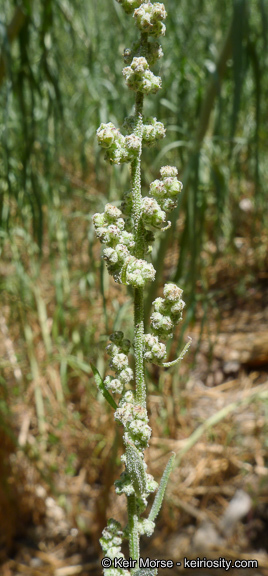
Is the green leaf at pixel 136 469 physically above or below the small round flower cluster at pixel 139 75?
below

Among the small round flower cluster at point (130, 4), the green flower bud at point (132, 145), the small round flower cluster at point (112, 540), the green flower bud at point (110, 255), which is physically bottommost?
the small round flower cluster at point (112, 540)

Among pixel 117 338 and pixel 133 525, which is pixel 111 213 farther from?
pixel 133 525

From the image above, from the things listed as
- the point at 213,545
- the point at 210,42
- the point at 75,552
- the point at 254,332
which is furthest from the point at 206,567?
the point at 210,42

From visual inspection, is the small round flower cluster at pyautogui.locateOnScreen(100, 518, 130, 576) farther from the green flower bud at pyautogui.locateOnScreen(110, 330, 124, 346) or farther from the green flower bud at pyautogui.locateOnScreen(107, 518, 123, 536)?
the green flower bud at pyautogui.locateOnScreen(110, 330, 124, 346)

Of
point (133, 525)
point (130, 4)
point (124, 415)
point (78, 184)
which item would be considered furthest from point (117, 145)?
point (78, 184)

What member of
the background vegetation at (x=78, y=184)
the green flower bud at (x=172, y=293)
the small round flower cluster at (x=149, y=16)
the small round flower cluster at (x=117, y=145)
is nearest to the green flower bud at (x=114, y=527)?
the green flower bud at (x=172, y=293)

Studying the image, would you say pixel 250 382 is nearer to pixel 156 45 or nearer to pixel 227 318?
pixel 227 318

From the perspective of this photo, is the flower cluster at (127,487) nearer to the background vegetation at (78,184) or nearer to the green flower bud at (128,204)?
the green flower bud at (128,204)
